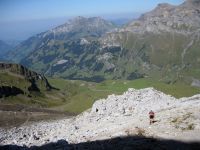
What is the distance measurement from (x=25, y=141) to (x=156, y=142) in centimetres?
2541

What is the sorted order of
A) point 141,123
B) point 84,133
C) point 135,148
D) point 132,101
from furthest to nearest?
point 132,101
point 84,133
point 141,123
point 135,148

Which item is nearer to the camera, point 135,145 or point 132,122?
point 135,145

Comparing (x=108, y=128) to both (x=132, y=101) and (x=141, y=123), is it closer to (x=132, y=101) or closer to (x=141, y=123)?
(x=141, y=123)

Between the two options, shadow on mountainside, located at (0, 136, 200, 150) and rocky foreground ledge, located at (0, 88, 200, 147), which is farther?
rocky foreground ledge, located at (0, 88, 200, 147)

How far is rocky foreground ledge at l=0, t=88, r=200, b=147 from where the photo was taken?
149 feet

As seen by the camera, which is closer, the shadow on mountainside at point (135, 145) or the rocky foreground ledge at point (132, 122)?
the shadow on mountainside at point (135, 145)

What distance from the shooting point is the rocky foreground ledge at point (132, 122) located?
4556 cm

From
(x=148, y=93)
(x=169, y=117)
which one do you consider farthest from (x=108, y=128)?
(x=148, y=93)

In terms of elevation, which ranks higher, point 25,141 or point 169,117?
point 169,117

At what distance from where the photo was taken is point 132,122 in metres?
54.4

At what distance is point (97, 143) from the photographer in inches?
1722

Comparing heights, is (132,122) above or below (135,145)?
below

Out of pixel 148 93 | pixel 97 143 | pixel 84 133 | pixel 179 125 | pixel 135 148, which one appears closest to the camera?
pixel 135 148

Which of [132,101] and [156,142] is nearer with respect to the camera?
[156,142]
